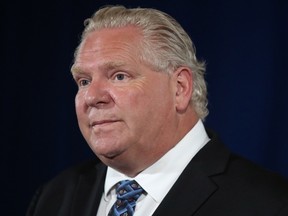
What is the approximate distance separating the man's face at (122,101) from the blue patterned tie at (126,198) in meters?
0.05

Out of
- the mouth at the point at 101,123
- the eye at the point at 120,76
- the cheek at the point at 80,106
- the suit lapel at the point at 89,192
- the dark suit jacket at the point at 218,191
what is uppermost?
Result: the eye at the point at 120,76

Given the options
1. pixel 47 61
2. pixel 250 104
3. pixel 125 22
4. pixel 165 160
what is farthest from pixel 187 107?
pixel 47 61

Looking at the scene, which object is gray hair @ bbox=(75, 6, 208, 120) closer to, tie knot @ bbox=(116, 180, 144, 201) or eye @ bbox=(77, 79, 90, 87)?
eye @ bbox=(77, 79, 90, 87)

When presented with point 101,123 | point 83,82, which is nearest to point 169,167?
point 101,123

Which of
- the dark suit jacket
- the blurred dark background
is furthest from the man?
the blurred dark background

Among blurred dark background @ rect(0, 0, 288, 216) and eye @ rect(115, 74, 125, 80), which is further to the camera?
blurred dark background @ rect(0, 0, 288, 216)

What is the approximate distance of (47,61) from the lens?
2.94 meters

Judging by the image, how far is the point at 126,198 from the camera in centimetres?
177

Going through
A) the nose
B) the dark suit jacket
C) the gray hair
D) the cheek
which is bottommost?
the dark suit jacket

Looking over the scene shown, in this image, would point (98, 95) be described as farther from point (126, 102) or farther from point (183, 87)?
point (183, 87)

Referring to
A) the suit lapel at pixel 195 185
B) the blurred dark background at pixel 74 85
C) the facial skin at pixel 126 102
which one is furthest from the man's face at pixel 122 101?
the blurred dark background at pixel 74 85

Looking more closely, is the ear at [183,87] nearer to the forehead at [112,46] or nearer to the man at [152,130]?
the man at [152,130]

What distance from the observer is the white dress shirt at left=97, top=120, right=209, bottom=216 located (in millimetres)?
1743

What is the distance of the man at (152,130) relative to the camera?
5.45 feet
